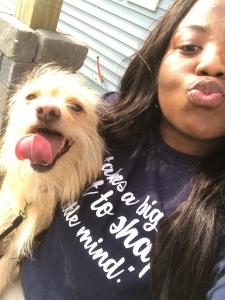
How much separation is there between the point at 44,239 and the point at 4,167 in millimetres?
434

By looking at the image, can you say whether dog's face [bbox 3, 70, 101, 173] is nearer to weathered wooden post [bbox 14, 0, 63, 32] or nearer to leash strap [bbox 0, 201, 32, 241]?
leash strap [bbox 0, 201, 32, 241]

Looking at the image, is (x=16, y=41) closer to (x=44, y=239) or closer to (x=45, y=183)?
(x=45, y=183)

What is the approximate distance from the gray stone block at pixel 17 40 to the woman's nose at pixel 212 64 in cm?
161

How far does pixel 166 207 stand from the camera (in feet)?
3.99

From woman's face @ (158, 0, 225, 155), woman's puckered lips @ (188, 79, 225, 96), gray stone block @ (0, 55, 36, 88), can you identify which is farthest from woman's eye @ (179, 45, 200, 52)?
gray stone block @ (0, 55, 36, 88)

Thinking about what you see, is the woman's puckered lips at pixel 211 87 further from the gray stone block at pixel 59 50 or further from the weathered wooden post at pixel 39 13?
the weathered wooden post at pixel 39 13

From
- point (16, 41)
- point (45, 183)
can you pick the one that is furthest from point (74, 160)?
point (16, 41)

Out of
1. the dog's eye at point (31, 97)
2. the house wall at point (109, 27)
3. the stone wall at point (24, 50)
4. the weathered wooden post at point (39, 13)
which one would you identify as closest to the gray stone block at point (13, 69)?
the stone wall at point (24, 50)

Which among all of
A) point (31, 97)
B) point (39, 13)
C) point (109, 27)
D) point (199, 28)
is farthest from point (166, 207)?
point (109, 27)

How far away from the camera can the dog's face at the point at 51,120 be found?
1327 mm

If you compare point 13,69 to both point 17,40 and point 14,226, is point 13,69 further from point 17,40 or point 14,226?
point 14,226

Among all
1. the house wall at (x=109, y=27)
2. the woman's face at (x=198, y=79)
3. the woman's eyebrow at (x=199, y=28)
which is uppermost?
the woman's eyebrow at (x=199, y=28)

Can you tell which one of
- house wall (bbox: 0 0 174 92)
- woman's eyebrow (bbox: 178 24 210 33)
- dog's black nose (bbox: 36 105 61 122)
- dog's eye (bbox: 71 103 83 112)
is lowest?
house wall (bbox: 0 0 174 92)

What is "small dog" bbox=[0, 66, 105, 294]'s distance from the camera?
1422 mm
